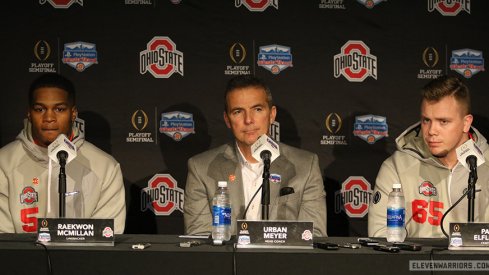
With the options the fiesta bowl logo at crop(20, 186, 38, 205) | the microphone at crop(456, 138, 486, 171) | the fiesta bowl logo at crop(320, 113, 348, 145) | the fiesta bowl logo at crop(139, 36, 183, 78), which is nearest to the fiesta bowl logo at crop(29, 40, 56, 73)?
the fiesta bowl logo at crop(139, 36, 183, 78)

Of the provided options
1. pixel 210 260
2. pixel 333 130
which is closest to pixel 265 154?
pixel 210 260

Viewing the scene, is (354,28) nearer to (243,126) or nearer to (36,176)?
(243,126)

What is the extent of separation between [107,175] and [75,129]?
0.35 metres

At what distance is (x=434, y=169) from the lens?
404cm

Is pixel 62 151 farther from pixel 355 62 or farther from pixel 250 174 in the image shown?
pixel 355 62

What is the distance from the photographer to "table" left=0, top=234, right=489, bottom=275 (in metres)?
2.74

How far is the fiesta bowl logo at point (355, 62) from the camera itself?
475 centimetres

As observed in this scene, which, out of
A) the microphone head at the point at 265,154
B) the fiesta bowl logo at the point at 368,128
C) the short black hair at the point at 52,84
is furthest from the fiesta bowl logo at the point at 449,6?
the short black hair at the point at 52,84

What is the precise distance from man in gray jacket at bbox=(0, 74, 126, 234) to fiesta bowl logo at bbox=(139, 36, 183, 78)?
2.12ft

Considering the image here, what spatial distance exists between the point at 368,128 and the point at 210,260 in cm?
225

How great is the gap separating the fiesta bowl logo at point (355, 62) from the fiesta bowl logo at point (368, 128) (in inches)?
9.9

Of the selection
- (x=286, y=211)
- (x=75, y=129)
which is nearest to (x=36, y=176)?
(x=75, y=129)

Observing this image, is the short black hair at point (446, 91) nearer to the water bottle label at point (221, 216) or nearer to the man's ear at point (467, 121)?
the man's ear at point (467, 121)

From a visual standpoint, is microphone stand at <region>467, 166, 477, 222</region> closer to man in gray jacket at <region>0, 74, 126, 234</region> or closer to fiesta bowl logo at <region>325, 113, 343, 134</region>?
fiesta bowl logo at <region>325, 113, 343, 134</region>
